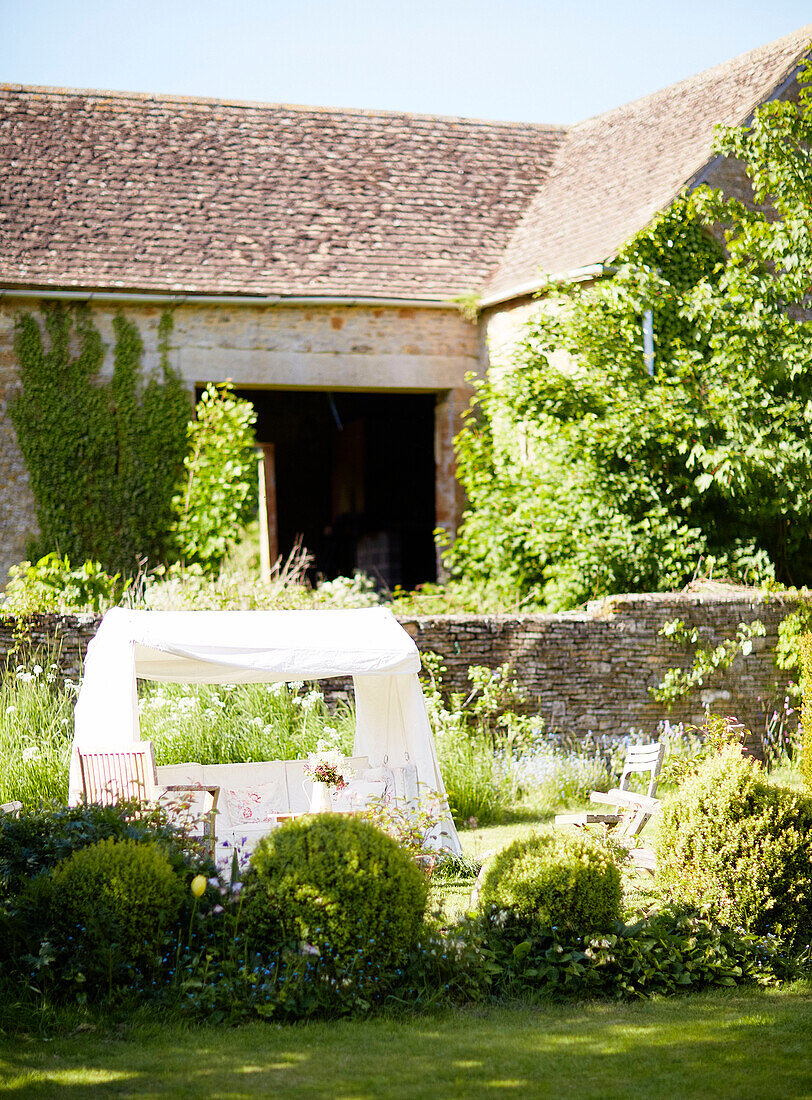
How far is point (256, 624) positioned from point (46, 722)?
2.64m

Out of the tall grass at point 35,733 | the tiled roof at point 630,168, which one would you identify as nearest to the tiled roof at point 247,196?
the tiled roof at point 630,168

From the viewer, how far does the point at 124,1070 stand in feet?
14.4

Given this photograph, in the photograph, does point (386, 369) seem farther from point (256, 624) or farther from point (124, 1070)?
point (124, 1070)

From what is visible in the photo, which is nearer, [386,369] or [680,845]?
[680,845]

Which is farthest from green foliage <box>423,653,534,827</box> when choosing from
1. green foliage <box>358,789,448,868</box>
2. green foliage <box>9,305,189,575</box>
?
green foliage <box>9,305,189,575</box>

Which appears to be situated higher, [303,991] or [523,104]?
[523,104]

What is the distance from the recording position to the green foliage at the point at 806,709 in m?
10.0

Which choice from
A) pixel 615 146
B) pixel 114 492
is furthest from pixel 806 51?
pixel 114 492

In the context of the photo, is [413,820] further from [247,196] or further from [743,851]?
[247,196]

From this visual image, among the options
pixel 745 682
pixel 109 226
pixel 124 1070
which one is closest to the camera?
pixel 124 1070

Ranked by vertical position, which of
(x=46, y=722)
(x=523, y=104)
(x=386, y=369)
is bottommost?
(x=46, y=722)

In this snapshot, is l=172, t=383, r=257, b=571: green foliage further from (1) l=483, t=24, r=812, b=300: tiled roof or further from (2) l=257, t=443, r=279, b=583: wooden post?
(1) l=483, t=24, r=812, b=300: tiled roof

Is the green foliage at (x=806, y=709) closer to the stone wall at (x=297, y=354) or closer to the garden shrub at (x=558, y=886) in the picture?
the garden shrub at (x=558, y=886)

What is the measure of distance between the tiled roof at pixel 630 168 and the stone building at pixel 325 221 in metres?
0.04
